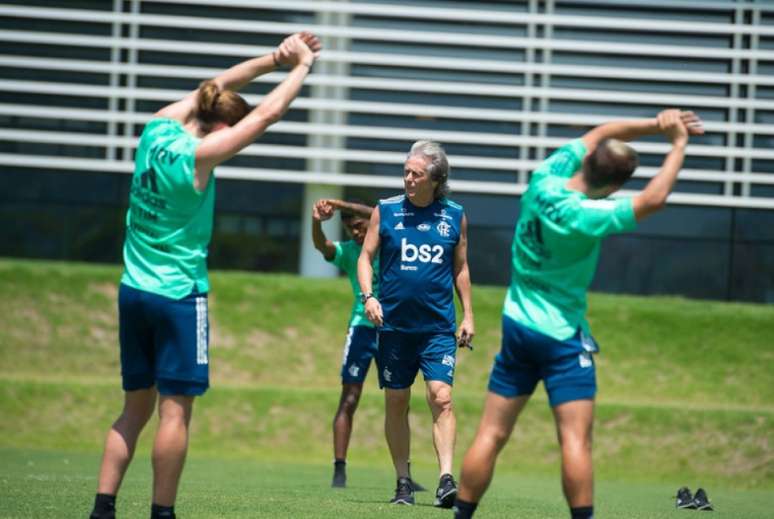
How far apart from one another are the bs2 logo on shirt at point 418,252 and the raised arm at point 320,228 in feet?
3.47

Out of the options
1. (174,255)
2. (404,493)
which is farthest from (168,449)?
(404,493)

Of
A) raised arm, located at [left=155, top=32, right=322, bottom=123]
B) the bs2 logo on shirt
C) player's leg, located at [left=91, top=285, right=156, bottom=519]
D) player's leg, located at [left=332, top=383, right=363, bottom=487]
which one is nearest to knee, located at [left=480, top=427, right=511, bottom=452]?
player's leg, located at [left=91, top=285, right=156, bottom=519]

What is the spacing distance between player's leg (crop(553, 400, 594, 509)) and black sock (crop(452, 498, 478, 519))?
19.2 inches

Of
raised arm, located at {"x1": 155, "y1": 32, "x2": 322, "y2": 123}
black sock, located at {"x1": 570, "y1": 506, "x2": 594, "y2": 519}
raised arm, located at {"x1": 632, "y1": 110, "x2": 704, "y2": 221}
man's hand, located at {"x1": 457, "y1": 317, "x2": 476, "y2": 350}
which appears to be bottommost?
black sock, located at {"x1": 570, "y1": 506, "x2": 594, "y2": 519}

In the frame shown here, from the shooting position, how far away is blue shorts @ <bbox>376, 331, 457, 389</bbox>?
26.7 feet

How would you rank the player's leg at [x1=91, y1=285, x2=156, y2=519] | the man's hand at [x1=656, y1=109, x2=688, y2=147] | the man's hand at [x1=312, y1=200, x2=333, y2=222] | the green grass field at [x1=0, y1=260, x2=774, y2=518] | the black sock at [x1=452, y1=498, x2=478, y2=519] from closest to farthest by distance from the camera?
1. the man's hand at [x1=656, y1=109, x2=688, y2=147]
2. the player's leg at [x1=91, y1=285, x2=156, y2=519]
3. the black sock at [x1=452, y1=498, x2=478, y2=519]
4. the man's hand at [x1=312, y1=200, x2=333, y2=222]
5. the green grass field at [x1=0, y1=260, x2=774, y2=518]

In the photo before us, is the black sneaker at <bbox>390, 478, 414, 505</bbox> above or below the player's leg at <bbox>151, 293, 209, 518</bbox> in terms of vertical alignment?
below

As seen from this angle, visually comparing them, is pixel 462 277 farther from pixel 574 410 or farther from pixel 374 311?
pixel 574 410

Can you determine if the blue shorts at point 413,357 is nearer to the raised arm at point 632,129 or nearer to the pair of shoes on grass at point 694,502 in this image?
the pair of shoes on grass at point 694,502

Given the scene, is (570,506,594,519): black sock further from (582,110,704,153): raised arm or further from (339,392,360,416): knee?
(339,392,360,416): knee

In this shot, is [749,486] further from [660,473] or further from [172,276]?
[172,276]

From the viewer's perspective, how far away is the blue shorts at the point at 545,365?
5582 mm

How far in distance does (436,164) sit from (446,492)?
2081 mm

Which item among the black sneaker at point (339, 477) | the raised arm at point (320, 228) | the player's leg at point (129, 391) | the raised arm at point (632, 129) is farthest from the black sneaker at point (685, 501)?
the player's leg at point (129, 391)
